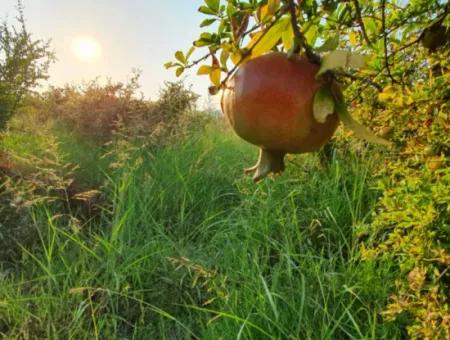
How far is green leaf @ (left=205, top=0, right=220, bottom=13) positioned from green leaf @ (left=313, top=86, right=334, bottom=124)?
157mm

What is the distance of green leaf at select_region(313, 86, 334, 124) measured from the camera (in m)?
0.26

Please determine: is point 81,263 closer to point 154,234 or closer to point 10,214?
point 154,234

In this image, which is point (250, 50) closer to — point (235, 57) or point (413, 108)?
point (235, 57)

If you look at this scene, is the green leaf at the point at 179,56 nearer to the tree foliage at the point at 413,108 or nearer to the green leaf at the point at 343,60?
the tree foliage at the point at 413,108

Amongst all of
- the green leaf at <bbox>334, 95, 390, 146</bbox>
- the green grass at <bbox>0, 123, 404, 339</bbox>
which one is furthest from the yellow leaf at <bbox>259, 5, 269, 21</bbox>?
the green grass at <bbox>0, 123, 404, 339</bbox>

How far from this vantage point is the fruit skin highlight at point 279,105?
0.28 metres

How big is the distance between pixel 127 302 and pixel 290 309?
54cm

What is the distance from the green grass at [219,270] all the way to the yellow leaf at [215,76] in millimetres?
807

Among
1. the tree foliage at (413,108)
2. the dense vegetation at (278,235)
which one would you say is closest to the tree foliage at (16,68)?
the dense vegetation at (278,235)

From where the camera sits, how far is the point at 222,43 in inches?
14.4

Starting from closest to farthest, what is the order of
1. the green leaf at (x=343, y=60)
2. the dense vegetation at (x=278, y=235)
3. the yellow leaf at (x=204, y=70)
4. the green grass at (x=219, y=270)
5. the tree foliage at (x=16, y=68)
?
1. the green leaf at (x=343, y=60)
2. the yellow leaf at (x=204, y=70)
3. the dense vegetation at (x=278, y=235)
4. the green grass at (x=219, y=270)
5. the tree foliage at (x=16, y=68)

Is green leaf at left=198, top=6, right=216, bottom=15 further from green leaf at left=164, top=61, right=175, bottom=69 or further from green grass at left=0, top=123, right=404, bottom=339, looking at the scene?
green grass at left=0, top=123, right=404, bottom=339

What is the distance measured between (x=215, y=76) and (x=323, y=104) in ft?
0.37

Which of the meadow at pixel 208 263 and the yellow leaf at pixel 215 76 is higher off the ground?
the yellow leaf at pixel 215 76
